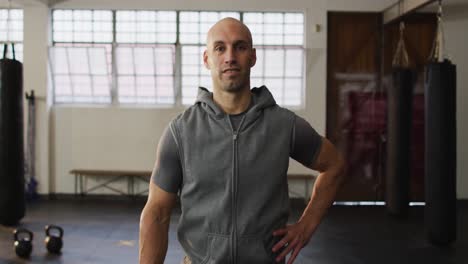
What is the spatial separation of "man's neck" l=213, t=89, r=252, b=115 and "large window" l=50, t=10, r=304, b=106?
6307mm

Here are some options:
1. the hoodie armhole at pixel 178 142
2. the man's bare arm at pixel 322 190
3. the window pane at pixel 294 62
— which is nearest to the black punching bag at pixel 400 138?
the window pane at pixel 294 62

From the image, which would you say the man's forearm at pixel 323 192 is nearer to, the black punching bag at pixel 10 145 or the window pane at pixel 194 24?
the black punching bag at pixel 10 145

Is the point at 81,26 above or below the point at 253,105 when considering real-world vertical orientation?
above

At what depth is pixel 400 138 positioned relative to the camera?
21.7ft

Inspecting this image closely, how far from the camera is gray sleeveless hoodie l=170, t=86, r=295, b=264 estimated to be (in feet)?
4.76

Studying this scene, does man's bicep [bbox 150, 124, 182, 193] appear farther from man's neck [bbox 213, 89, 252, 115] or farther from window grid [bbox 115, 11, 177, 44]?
window grid [bbox 115, 11, 177, 44]

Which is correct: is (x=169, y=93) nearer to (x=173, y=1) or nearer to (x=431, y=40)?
(x=173, y=1)

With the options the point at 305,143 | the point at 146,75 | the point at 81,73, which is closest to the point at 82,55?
the point at 81,73

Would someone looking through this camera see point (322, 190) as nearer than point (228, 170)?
No

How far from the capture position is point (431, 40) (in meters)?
7.72

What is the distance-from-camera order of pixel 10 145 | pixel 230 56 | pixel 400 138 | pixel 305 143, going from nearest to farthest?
pixel 230 56, pixel 305 143, pixel 10 145, pixel 400 138

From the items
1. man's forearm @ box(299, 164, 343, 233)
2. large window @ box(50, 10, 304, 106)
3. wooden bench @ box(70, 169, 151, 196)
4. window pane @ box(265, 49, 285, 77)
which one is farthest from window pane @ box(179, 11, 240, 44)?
man's forearm @ box(299, 164, 343, 233)

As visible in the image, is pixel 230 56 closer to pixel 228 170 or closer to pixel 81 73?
pixel 228 170

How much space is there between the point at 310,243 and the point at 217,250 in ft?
13.6
